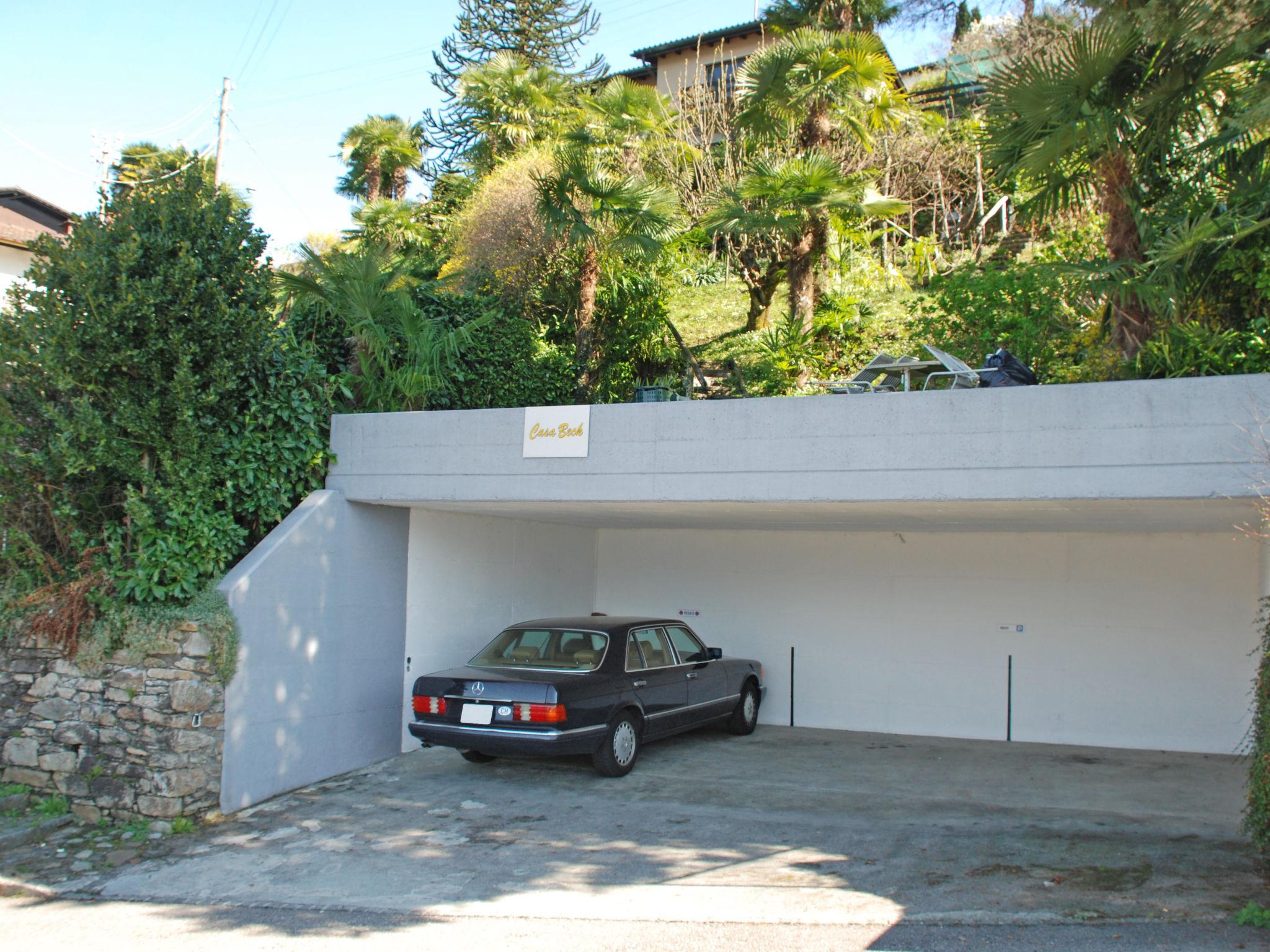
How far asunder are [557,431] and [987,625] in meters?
5.48

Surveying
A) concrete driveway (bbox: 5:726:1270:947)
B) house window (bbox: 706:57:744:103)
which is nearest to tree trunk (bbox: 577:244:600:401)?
concrete driveway (bbox: 5:726:1270:947)

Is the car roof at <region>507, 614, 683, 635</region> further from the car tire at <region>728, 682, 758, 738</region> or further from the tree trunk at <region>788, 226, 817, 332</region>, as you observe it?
the tree trunk at <region>788, 226, 817, 332</region>

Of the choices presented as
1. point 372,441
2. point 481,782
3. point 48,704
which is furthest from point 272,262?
point 481,782

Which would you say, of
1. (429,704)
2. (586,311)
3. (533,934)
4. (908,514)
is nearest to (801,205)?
(586,311)

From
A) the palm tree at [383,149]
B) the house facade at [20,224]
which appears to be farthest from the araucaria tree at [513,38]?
the house facade at [20,224]

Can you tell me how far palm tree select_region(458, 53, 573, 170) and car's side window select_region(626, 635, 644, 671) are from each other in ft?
46.1

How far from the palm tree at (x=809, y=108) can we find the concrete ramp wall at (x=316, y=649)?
6.56m

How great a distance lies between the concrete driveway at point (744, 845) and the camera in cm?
559

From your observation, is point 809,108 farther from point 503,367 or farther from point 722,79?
point 722,79

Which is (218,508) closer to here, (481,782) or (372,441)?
(372,441)

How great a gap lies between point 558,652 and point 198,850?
3241 mm

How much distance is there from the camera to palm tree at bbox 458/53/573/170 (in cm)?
2055

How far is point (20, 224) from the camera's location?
19859 mm

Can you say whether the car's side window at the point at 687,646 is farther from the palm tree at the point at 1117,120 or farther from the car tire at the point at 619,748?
the palm tree at the point at 1117,120
